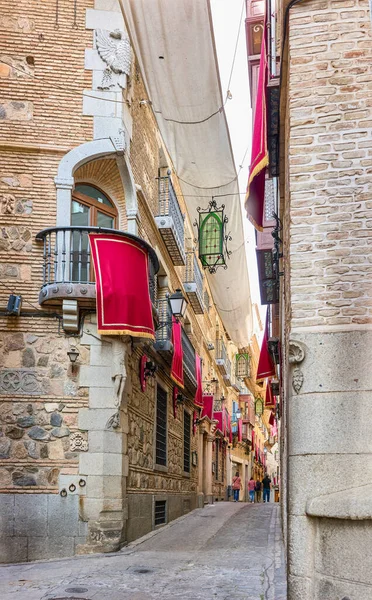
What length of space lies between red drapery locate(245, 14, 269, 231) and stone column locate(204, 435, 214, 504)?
18603 mm

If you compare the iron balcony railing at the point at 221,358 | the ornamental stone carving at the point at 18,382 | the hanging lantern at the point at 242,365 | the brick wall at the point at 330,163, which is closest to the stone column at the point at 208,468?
the iron balcony railing at the point at 221,358

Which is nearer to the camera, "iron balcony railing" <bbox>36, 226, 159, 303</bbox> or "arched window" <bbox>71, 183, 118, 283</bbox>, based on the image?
"iron balcony railing" <bbox>36, 226, 159, 303</bbox>

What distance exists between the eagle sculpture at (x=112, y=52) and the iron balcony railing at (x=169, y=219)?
375 centimetres

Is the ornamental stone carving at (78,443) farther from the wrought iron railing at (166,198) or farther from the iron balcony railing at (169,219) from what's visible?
the wrought iron railing at (166,198)

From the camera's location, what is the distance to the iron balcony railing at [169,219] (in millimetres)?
14961

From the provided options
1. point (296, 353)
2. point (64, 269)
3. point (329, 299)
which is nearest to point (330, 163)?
point (329, 299)

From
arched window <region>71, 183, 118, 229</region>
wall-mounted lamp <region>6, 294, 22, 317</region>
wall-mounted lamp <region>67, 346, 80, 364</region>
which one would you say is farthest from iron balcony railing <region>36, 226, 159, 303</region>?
wall-mounted lamp <region>67, 346, 80, 364</region>

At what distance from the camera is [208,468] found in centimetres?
2659

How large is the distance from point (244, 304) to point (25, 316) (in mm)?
14493

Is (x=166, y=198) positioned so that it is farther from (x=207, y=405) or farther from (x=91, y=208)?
(x=207, y=405)

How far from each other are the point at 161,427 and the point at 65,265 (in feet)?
20.2

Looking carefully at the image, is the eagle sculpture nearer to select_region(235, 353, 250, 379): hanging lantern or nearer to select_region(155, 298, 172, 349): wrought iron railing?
select_region(155, 298, 172, 349): wrought iron railing

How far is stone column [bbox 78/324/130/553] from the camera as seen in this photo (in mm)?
10547

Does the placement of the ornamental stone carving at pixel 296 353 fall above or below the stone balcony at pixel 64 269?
below
